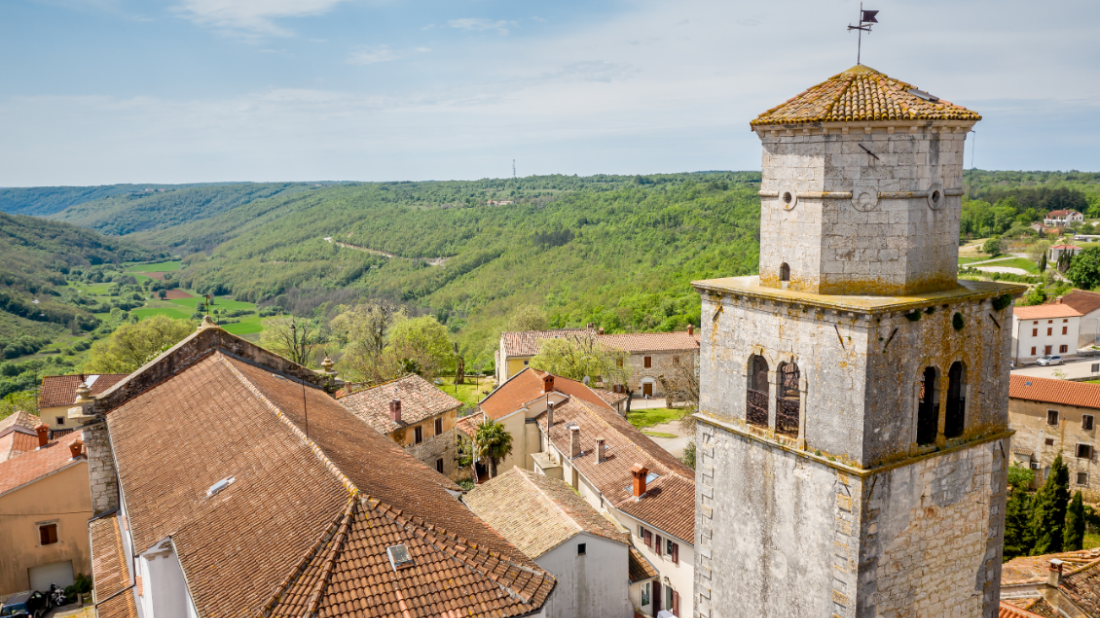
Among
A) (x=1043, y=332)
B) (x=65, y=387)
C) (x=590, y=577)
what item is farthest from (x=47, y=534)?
(x=1043, y=332)

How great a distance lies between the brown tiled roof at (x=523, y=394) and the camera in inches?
1604

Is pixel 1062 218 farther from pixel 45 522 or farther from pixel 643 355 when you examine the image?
pixel 45 522

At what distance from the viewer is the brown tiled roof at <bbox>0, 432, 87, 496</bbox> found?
88.1 feet

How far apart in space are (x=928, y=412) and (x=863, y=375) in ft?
6.42

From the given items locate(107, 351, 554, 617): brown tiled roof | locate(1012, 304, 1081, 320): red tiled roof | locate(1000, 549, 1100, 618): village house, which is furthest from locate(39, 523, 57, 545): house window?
locate(1012, 304, 1081, 320): red tiled roof

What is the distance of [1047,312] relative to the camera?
63688 millimetres

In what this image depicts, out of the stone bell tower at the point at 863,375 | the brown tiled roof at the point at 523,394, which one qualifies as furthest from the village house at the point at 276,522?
the brown tiled roof at the point at 523,394

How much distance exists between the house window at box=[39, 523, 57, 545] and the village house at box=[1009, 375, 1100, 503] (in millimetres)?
50151

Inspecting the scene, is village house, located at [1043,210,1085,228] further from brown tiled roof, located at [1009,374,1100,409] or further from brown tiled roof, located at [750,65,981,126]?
brown tiled roof, located at [750,65,981,126]

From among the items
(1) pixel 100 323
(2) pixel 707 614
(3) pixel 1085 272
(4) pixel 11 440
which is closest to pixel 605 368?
(4) pixel 11 440

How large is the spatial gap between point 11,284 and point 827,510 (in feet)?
422

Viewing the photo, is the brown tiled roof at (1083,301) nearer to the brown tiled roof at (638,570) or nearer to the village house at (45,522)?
the brown tiled roof at (638,570)

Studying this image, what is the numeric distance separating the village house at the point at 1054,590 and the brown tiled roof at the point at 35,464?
3130cm

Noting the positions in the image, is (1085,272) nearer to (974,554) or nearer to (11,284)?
(974,554)
